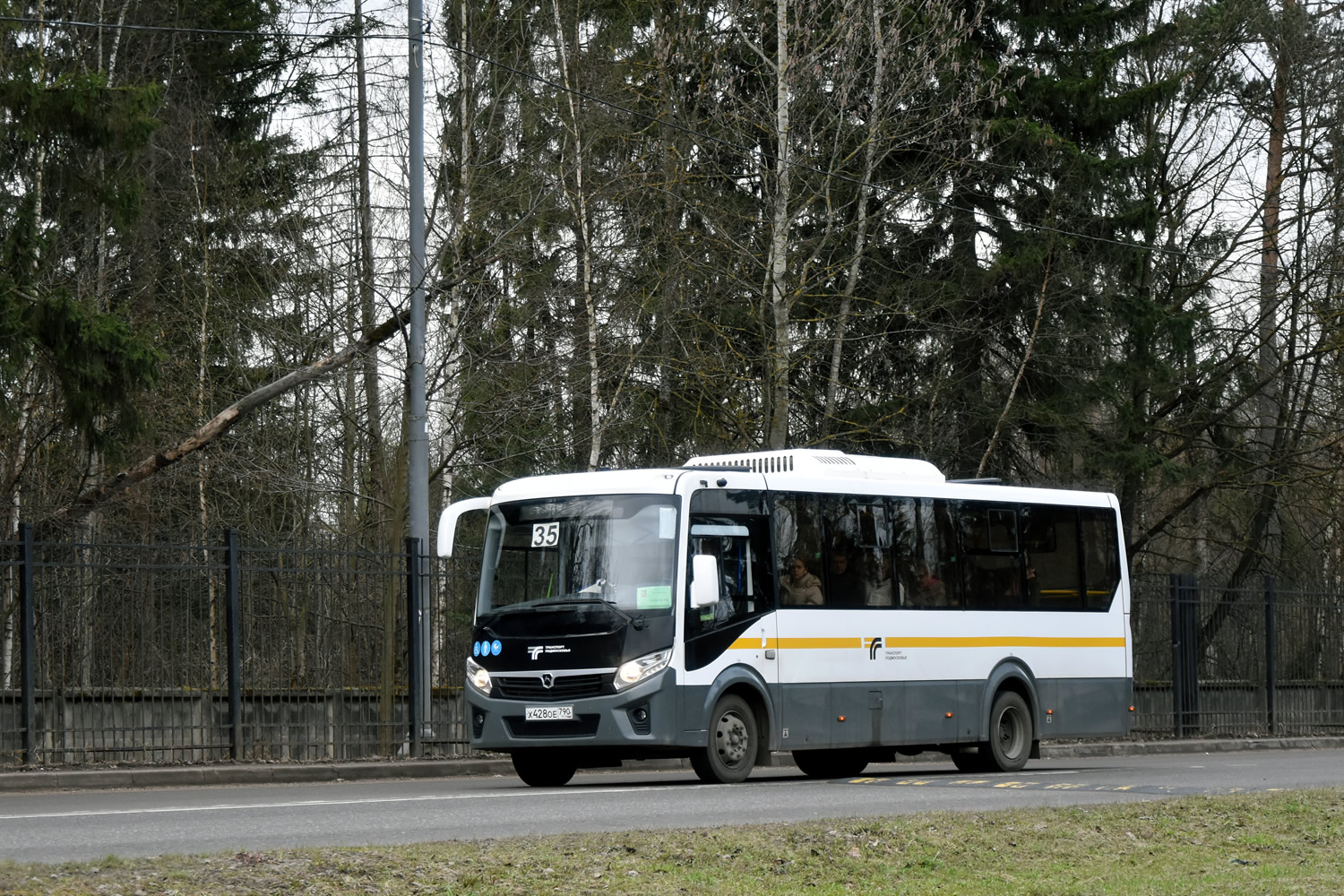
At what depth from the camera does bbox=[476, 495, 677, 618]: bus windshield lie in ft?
50.0

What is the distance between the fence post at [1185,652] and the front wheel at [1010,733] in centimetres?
819

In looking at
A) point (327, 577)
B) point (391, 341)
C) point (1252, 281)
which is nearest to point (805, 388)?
point (391, 341)

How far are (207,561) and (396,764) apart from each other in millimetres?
2843

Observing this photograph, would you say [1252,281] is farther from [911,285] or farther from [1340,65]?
[911,285]

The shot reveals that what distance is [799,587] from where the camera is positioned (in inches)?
645

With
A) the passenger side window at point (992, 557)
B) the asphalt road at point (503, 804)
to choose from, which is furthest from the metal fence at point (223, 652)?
the passenger side window at point (992, 557)

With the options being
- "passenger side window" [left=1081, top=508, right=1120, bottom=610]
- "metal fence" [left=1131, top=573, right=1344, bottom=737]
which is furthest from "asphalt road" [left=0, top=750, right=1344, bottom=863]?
"metal fence" [left=1131, top=573, right=1344, bottom=737]

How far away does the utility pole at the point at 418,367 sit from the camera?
1917 cm

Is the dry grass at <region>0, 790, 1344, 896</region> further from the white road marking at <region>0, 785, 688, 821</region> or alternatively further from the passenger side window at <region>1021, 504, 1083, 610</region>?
the passenger side window at <region>1021, 504, 1083, 610</region>

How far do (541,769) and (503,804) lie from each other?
134 inches

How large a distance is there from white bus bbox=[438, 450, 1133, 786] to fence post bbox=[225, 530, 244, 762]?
7.97ft

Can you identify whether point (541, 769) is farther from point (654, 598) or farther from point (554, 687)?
point (654, 598)

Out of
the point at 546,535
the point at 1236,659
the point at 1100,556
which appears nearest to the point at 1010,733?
the point at 1100,556

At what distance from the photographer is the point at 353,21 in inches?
1188
